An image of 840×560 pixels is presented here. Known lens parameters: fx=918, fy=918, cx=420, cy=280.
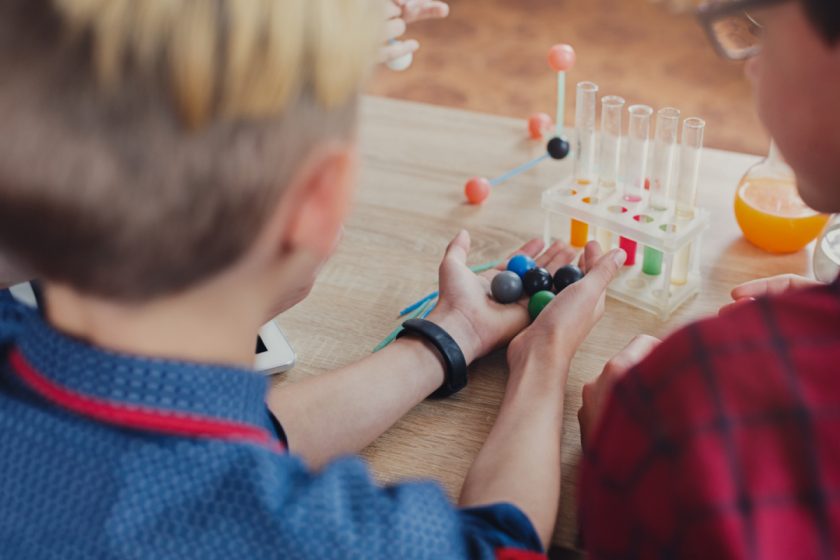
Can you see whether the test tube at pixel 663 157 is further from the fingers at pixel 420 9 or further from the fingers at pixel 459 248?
the fingers at pixel 420 9

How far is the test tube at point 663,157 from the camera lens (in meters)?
0.95

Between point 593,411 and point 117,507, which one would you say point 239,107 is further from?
point 593,411

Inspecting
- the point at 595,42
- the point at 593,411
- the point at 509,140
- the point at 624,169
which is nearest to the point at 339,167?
the point at 593,411

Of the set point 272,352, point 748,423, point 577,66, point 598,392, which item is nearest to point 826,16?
point 748,423

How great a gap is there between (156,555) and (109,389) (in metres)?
0.10

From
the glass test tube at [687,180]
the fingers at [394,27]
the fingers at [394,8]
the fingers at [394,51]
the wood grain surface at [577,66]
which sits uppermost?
the fingers at [394,8]

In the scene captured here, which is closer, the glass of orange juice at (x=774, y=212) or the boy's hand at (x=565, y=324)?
the boy's hand at (x=565, y=324)

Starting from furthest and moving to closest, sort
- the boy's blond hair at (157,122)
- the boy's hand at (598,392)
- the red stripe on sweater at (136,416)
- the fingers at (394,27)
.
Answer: the fingers at (394,27)
the boy's hand at (598,392)
the red stripe on sweater at (136,416)
the boy's blond hair at (157,122)

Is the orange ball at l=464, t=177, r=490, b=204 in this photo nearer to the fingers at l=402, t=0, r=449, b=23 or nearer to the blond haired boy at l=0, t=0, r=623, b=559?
the fingers at l=402, t=0, r=449, b=23

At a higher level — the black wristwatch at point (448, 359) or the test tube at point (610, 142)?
the test tube at point (610, 142)

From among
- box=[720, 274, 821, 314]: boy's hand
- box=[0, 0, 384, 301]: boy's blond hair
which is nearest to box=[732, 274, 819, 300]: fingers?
box=[720, 274, 821, 314]: boy's hand

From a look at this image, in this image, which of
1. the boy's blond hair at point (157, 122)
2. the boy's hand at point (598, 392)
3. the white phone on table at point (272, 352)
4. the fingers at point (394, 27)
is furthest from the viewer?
the fingers at point (394, 27)

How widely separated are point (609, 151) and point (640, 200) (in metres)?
0.06

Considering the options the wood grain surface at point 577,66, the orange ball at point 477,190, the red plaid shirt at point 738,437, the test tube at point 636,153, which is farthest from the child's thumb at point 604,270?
the wood grain surface at point 577,66
